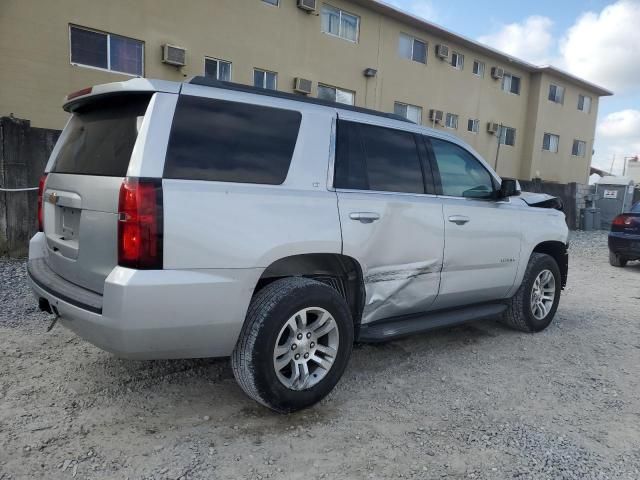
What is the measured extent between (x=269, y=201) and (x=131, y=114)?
2.99ft

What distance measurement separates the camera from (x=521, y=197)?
4871mm

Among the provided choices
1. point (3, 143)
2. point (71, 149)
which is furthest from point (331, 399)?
point (3, 143)

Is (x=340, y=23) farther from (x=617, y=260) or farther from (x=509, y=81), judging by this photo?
(x=509, y=81)

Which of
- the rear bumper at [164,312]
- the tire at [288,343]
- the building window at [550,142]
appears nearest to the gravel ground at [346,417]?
the tire at [288,343]

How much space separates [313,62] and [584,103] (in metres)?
17.9

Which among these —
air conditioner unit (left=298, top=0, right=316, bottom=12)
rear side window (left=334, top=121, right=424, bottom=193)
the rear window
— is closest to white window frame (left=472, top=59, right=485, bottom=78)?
air conditioner unit (left=298, top=0, right=316, bottom=12)

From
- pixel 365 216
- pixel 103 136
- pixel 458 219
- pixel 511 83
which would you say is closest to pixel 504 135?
pixel 511 83

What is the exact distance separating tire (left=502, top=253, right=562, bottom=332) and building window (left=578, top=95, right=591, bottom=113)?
2353 cm

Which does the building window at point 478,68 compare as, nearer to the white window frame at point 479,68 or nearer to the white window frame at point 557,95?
the white window frame at point 479,68

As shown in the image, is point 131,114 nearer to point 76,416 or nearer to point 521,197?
point 76,416

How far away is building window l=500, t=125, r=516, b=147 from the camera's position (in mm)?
21078

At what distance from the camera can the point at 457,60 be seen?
18.4 meters

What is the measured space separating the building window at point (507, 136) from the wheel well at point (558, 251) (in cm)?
1724

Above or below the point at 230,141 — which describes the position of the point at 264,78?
above
